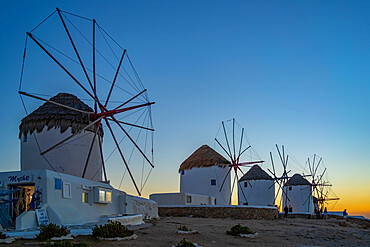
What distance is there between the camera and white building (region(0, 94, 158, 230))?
1608 cm

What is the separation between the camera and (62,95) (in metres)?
26.1

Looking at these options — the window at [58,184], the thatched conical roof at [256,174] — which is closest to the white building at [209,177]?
the thatched conical roof at [256,174]

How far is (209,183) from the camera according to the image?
3903 centimetres

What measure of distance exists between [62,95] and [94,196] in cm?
939

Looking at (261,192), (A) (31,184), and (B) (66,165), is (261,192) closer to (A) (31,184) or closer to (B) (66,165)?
(B) (66,165)

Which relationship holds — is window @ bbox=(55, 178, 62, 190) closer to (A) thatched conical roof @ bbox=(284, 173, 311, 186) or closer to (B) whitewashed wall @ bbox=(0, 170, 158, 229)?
(B) whitewashed wall @ bbox=(0, 170, 158, 229)

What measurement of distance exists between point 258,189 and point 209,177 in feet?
24.9

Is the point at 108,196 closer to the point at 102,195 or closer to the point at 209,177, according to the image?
the point at 102,195

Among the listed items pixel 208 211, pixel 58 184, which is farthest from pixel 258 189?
pixel 58 184

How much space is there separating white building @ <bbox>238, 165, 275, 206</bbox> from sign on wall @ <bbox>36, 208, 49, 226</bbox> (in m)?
29.9

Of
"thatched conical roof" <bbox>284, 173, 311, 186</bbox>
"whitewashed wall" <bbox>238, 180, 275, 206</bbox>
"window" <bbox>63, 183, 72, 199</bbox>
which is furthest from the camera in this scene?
"thatched conical roof" <bbox>284, 173, 311, 186</bbox>

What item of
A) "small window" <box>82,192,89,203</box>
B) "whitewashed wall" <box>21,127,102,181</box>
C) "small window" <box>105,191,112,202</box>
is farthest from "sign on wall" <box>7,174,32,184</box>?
"whitewashed wall" <box>21,127,102,181</box>

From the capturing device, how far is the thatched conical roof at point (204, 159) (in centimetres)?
3909

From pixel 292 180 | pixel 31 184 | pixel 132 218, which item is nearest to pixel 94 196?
pixel 132 218
